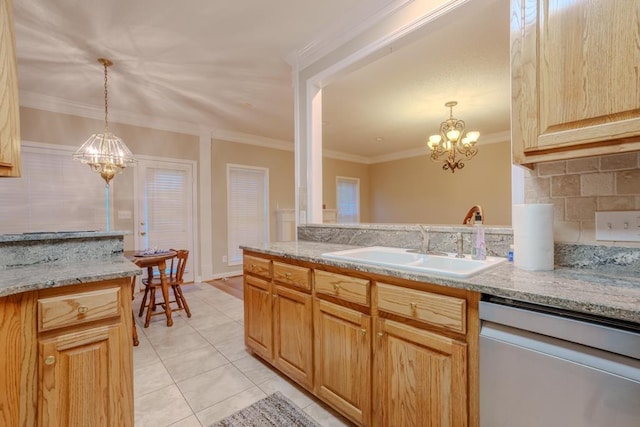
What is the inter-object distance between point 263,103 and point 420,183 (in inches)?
165

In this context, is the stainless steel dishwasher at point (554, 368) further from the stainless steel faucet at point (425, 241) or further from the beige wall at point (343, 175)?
the beige wall at point (343, 175)

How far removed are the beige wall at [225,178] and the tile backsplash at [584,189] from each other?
15.1 ft

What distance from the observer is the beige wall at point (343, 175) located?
6.77 m

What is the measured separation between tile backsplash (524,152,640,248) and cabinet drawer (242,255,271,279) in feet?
5.25

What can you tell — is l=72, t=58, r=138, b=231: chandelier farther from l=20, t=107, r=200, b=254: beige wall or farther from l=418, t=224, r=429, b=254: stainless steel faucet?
l=418, t=224, r=429, b=254: stainless steel faucet

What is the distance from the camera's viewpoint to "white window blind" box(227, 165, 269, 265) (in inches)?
206

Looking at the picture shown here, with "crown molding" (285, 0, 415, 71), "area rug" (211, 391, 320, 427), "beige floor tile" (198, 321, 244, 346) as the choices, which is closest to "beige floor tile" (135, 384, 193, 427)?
"area rug" (211, 391, 320, 427)

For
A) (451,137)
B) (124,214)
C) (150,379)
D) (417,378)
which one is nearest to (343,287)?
(417,378)

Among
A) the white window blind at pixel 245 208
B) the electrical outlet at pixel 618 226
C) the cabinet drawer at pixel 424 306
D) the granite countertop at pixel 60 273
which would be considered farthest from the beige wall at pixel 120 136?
the electrical outlet at pixel 618 226

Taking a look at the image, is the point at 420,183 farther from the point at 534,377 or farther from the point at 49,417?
the point at 49,417

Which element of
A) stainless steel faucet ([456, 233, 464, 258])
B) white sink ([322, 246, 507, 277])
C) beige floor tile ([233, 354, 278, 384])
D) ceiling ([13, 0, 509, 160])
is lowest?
beige floor tile ([233, 354, 278, 384])

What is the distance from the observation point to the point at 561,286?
3.20ft

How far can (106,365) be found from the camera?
127 centimetres

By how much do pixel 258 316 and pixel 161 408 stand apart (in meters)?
0.78
